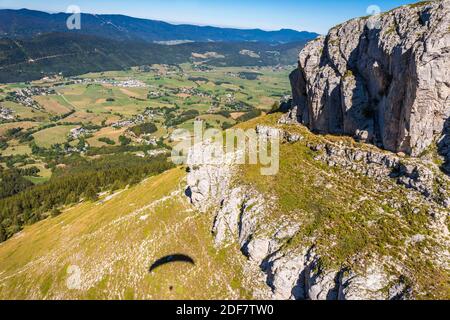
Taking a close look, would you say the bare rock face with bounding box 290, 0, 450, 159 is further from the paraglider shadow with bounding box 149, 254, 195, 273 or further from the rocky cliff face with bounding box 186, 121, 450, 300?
the paraglider shadow with bounding box 149, 254, 195, 273

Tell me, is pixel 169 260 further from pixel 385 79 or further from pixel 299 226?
pixel 385 79

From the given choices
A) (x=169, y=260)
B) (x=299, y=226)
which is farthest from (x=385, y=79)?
(x=169, y=260)

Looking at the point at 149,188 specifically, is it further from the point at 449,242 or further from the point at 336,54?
the point at 449,242

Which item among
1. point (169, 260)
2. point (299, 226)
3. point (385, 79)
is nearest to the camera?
point (299, 226)

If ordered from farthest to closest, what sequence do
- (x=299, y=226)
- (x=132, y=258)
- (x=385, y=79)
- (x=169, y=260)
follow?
1. (x=132, y=258)
2. (x=169, y=260)
3. (x=385, y=79)
4. (x=299, y=226)

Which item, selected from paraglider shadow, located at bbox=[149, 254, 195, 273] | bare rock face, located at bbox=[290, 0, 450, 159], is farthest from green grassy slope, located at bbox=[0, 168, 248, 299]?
bare rock face, located at bbox=[290, 0, 450, 159]

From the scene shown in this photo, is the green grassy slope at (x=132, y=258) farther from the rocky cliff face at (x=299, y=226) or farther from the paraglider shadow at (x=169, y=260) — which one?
the rocky cliff face at (x=299, y=226)

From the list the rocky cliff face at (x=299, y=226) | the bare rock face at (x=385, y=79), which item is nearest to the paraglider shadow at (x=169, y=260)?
the rocky cliff face at (x=299, y=226)

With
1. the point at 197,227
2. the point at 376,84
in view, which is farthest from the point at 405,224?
the point at 197,227
